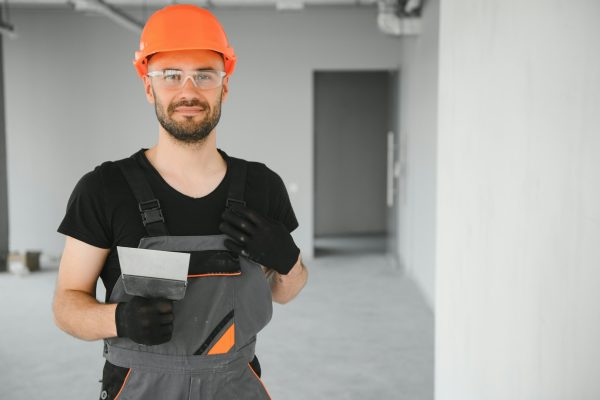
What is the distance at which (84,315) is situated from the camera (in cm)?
141

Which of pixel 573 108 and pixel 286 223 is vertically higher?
pixel 573 108

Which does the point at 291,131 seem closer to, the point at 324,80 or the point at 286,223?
the point at 324,80

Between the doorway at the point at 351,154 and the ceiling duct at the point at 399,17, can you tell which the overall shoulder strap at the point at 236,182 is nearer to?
the ceiling duct at the point at 399,17

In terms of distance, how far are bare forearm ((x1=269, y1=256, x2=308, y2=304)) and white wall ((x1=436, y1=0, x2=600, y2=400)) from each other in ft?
2.37

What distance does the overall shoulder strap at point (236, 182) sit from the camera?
4.98 feet

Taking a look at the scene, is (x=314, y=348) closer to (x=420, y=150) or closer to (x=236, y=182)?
(x=420, y=150)

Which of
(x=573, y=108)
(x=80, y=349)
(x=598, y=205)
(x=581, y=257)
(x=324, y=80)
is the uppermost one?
(x=324, y=80)

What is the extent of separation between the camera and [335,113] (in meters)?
10.7

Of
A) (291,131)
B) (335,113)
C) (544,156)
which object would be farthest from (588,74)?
(335,113)

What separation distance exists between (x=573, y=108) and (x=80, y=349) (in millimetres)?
4075

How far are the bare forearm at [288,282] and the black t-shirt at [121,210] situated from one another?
0.19 metres

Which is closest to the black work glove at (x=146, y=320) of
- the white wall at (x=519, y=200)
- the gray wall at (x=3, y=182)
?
the white wall at (x=519, y=200)

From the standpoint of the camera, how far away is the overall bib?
1416 mm

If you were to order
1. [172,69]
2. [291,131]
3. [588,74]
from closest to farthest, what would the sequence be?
[172,69] < [588,74] < [291,131]
